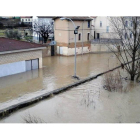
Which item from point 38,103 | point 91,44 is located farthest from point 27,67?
point 91,44

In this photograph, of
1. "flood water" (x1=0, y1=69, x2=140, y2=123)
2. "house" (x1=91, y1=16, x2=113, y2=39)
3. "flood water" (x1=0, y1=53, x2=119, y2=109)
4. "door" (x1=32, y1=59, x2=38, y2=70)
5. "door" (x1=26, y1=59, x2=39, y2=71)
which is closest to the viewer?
"flood water" (x1=0, y1=69, x2=140, y2=123)

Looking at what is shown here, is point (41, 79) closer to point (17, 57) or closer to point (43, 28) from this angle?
point (17, 57)

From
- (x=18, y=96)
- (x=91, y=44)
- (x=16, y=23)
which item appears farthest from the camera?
(x=16, y=23)

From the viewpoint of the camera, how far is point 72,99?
11172 mm

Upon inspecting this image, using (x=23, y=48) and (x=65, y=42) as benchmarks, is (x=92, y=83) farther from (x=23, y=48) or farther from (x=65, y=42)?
(x=65, y=42)

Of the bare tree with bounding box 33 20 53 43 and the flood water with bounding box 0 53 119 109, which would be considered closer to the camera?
the flood water with bounding box 0 53 119 109

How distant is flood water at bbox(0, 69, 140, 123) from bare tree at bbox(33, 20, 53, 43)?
2055cm

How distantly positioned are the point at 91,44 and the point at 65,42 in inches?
197

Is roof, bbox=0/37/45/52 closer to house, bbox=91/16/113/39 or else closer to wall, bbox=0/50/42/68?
wall, bbox=0/50/42/68

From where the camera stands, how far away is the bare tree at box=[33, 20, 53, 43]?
31.8 meters

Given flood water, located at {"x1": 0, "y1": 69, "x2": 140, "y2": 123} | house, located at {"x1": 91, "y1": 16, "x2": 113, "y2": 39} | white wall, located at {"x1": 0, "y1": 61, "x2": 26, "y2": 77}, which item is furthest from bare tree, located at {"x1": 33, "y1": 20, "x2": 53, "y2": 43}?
flood water, located at {"x1": 0, "y1": 69, "x2": 140, "y2": 123}

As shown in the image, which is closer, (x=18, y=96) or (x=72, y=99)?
(x=72, y=99)

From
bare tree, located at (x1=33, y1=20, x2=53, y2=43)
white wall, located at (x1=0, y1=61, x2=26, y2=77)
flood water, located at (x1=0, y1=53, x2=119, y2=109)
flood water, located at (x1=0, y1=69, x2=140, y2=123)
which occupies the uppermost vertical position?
bare tree, located at (x1=33, y1=20, x2=53, y2=43)

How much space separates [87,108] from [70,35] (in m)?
17.5
